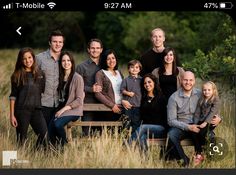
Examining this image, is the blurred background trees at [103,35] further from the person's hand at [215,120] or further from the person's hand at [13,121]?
the person's hand at [13,121]

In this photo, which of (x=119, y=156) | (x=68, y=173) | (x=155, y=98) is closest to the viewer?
(x=68, y=173)

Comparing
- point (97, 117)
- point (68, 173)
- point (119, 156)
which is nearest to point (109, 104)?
point (97, 117)

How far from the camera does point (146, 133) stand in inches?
208

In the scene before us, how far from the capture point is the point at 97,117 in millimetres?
5473

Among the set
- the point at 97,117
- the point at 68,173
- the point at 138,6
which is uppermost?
the point at 138,6

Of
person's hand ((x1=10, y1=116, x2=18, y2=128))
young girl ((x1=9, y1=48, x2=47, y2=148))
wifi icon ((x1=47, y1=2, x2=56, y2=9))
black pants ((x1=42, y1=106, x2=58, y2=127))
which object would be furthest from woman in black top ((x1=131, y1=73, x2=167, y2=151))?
Result: wifi icon ((x1=47, y1=2, x2=56, y2=9))

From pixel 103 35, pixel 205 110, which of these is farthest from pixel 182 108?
pixel 103 35

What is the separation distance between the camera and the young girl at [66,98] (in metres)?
5.27

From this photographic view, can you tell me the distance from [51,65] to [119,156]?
90 centimetres

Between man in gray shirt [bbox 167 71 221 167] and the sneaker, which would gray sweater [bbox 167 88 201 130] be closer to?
man in gray shirt [bbox 167 71 221 167]

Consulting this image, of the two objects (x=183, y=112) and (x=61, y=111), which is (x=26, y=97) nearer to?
(x=61, y=111)

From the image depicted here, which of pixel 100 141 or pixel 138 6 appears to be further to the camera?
pixel 100 141

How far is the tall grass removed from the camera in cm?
489

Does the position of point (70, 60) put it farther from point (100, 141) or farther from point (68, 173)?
point (68, 173)
